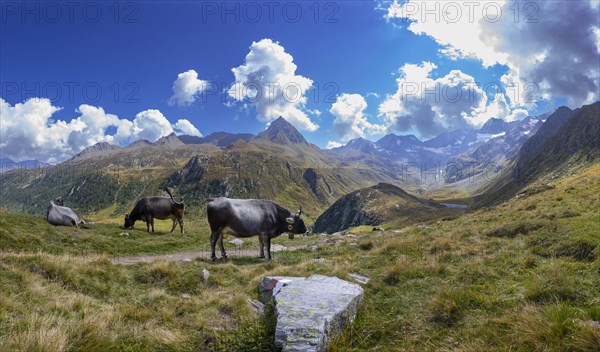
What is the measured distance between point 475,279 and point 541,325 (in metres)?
5.05

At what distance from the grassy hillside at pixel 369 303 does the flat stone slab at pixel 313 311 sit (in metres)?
0.44

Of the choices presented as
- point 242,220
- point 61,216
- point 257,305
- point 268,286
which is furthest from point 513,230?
point 61,216

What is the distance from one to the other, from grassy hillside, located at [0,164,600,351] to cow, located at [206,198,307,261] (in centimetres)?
505

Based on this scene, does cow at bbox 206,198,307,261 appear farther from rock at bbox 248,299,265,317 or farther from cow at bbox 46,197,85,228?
cow at bbox 46,197,85,228

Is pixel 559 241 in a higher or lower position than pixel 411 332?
higher

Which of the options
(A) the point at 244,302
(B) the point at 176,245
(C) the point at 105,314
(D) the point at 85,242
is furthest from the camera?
(B) the point at 176,245

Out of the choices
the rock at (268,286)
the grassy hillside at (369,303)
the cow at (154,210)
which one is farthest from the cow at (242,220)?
the cow at (154,210)

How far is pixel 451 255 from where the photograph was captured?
14898 millimetres

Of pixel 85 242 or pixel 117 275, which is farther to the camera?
pixel 85 242

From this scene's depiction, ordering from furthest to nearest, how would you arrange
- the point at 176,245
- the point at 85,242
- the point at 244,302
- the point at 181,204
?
the point at 181,204 < the point at 176,245 < the point at 85,242 < the point at 244,302

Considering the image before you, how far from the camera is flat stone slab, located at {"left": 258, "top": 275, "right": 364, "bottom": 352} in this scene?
263 inches

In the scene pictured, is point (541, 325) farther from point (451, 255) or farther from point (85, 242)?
point (85, 242)

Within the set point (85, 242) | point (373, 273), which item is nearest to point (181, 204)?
point (85, 242)

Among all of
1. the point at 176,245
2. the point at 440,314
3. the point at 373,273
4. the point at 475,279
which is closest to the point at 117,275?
the point at 373,273
